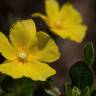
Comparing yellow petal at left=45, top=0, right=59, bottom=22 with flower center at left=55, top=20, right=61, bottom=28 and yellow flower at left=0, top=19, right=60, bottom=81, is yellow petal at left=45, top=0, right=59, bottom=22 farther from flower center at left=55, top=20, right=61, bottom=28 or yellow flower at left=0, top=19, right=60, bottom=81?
yellow flower at left=0, top=19, right=60, bottom=81

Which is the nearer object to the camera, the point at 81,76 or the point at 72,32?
the point at 81,76

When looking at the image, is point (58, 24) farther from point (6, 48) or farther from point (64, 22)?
point (6, 48)

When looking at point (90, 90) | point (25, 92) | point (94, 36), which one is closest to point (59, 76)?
point (94, 36)

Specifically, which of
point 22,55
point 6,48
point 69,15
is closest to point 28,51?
point 22,55

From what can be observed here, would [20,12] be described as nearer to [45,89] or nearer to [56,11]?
[56,11]

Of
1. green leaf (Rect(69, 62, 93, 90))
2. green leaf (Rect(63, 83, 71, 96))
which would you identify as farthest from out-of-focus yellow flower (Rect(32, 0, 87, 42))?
green leaf (Rect(63, 83, 71, 96))

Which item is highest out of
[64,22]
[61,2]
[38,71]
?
[38,71]

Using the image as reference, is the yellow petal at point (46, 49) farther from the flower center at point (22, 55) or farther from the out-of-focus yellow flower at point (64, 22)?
the out-of-focus yellow flower at point (64, 22)
